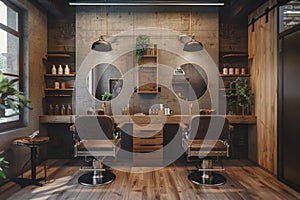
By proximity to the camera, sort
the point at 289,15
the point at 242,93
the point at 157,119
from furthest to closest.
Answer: the point at 242,93 < the point at 157,119 < the point at 289,15

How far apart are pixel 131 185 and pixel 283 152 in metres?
2.25

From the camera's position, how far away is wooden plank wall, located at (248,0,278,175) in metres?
4.15

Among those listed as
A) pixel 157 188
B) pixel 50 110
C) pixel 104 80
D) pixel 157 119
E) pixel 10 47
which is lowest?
pixel 157 188

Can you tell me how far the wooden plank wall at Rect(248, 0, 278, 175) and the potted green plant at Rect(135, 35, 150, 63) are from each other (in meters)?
2.04

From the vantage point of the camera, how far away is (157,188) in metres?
3.58

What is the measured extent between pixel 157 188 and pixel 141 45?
2.76 m

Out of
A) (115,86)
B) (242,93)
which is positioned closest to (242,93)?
(242,93)

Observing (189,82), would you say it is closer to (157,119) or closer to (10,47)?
(157,119)

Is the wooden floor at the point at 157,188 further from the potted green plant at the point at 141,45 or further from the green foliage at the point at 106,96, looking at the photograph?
the potted green plant at the point at 141,45

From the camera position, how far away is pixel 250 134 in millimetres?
5160

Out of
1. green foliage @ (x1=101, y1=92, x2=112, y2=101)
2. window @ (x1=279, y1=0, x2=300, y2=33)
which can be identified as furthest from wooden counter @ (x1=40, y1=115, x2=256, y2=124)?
window @ (x1=279, y1=0, x2=300, y2=33)

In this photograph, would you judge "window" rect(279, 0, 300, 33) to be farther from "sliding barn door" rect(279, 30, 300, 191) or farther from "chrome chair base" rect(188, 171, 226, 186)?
"chrome chair base" rect(188, 171, 226, 186)

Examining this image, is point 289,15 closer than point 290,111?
No

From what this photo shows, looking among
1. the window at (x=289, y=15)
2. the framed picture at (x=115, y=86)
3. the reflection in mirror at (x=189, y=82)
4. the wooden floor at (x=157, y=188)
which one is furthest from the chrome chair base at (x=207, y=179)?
the window at (x=289, y=15)
